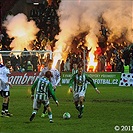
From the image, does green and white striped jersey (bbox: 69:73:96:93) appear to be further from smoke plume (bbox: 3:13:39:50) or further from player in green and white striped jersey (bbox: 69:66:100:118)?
smoke plume (bbox: 3:13:39:50)

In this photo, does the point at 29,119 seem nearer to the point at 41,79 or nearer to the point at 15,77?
the point at 41,79

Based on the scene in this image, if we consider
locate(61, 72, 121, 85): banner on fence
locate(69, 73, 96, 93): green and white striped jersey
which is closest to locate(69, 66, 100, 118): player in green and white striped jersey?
locate(69, 73, 96, 93): green and white striped jersey

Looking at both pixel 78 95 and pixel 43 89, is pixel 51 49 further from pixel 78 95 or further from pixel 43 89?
pixel 43 89

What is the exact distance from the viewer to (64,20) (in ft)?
192

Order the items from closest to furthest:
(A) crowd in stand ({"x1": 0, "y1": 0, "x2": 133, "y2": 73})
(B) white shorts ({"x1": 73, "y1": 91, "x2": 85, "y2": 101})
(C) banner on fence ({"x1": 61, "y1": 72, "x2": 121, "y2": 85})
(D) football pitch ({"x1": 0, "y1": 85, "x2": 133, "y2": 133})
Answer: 1. (D) football pitch ({"x1": 0, "y1": 85, "x2": 133, "y2": 133})
2. (B) white shorts ({"x1": 73, "y1": 91, "x2": 85, "y2": 101})
3. (C) banner on fence ({"x1": 61, "y1": 72, "x2": 121, "y2": 85})
4. (A) crowd in stand ({"x1": 0, "y1": 0, "x2": 133, "y2": 73})

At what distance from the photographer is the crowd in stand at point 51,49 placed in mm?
46094

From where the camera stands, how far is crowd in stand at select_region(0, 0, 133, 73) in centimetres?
4609

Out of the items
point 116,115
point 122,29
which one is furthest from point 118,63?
point 116,115

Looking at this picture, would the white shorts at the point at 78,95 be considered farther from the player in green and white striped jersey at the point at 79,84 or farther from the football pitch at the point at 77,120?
the football pitch at the point at 77,120

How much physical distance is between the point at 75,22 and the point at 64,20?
1.17 m

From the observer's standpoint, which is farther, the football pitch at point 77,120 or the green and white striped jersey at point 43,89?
the green and white striped jersey at point 43,89

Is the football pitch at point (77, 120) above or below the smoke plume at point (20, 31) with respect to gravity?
below

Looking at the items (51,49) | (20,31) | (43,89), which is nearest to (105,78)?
(51,49)

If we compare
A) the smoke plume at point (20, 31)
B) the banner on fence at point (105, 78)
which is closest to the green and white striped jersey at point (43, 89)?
the banner on fence at point (105, 78)
